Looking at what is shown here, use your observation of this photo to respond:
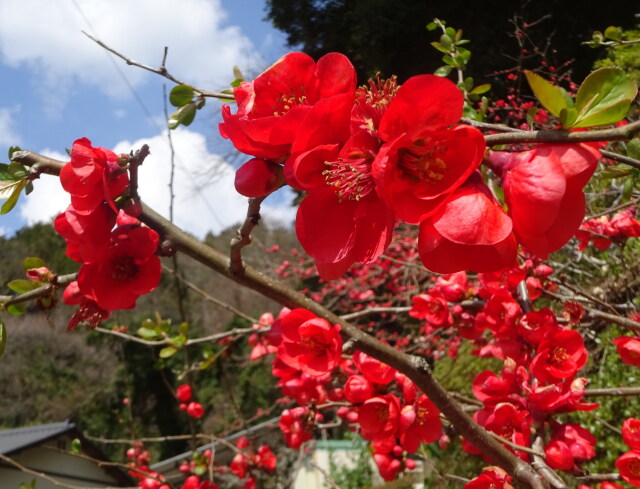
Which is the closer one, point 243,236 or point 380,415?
point 243,236

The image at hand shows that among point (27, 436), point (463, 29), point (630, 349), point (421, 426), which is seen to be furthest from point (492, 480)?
point (463, 29)

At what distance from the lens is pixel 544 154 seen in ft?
1.33

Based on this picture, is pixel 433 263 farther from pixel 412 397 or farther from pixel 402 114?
pixel 412 397

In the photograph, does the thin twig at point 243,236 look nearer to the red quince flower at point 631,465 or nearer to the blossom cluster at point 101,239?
the blossom cluster at point 101,239

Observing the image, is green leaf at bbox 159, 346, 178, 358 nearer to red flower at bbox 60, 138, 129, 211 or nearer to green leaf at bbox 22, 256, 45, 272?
green leaf at bbox 22, 256, 45, 272

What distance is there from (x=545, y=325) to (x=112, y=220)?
1.00 meters

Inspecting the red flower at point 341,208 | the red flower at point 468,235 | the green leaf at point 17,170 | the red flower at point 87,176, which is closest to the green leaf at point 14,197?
the green leaf at point 17,170

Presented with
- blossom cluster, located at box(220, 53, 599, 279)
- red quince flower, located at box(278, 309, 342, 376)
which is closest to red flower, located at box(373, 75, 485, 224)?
blossom cluster, located at box(220, 53, 599, 279)

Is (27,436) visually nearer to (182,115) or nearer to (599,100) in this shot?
(182,115)

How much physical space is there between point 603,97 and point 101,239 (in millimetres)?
625

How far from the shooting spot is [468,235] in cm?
40

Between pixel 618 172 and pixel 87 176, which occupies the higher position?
pixel 618 172

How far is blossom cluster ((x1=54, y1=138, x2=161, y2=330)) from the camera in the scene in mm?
607

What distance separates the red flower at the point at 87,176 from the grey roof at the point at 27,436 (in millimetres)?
5860
